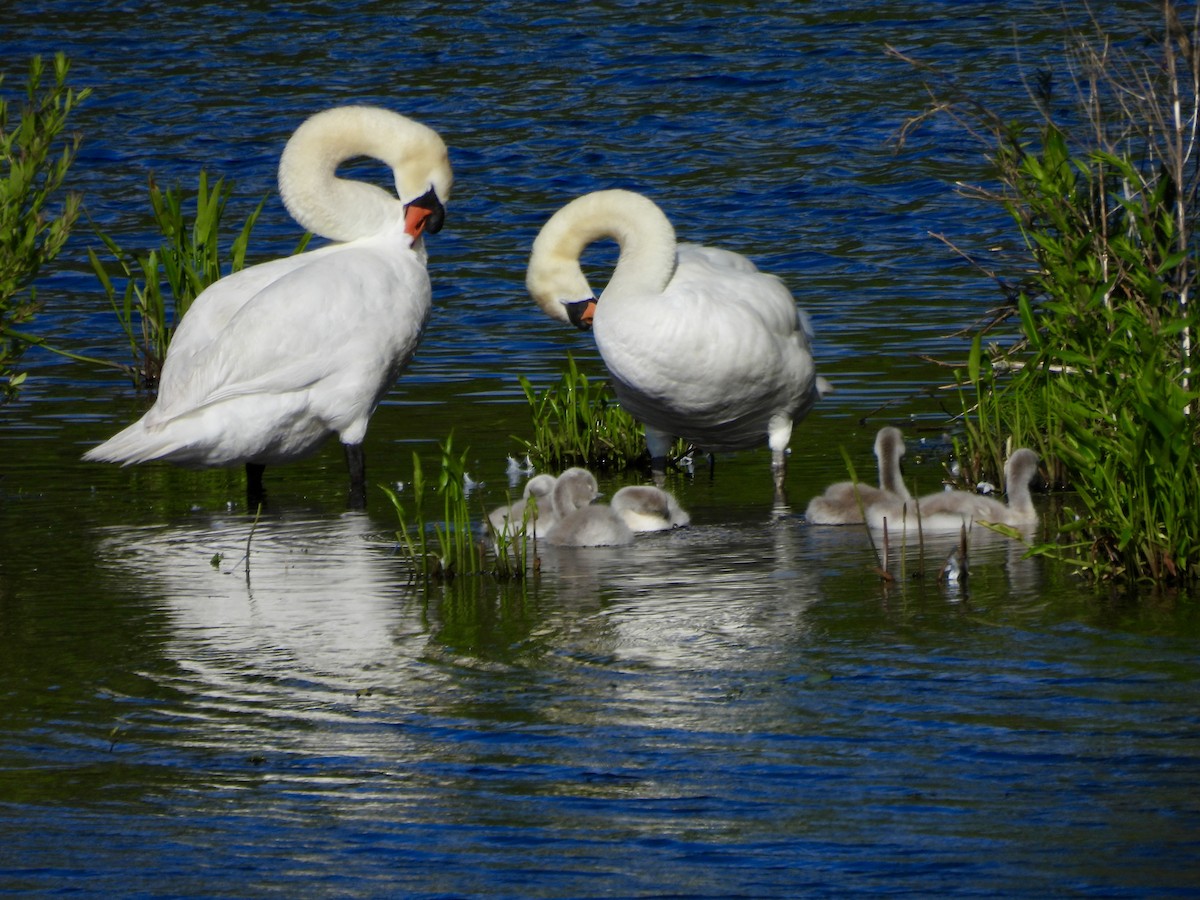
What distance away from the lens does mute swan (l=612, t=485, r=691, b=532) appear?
842cm

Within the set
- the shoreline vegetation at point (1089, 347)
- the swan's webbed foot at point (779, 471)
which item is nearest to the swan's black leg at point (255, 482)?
the shoreline vegetation at point (1089, 347)

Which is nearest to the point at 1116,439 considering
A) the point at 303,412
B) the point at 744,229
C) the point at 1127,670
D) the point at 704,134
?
the point at 1127,670

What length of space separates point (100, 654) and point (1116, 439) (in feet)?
11.0

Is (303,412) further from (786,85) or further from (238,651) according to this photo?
(786,85)

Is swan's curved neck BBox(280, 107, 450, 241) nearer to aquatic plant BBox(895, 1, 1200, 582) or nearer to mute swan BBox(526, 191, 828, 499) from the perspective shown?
mute swan BBox(526, 191, 828, 499)

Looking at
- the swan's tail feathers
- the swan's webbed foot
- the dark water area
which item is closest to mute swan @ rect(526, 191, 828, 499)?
the swan's webbed foot

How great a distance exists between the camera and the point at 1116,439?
22.2 feet

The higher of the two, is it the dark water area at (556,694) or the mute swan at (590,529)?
the mute swan at (590,529)

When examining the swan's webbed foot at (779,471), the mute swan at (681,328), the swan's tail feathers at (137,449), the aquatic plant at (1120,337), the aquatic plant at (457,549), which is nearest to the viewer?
the aquatic plant at (1120,337)

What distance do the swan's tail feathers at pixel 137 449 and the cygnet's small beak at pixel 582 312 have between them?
1.97 m

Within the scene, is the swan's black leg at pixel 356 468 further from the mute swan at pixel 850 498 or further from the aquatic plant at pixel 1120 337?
the aquatic plant at pixel 1120 337

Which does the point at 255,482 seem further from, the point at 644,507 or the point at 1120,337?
the point at 1120,337

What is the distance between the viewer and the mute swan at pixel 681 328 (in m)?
9.20

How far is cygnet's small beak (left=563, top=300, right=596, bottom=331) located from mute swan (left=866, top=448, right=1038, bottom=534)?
2.17 metres
